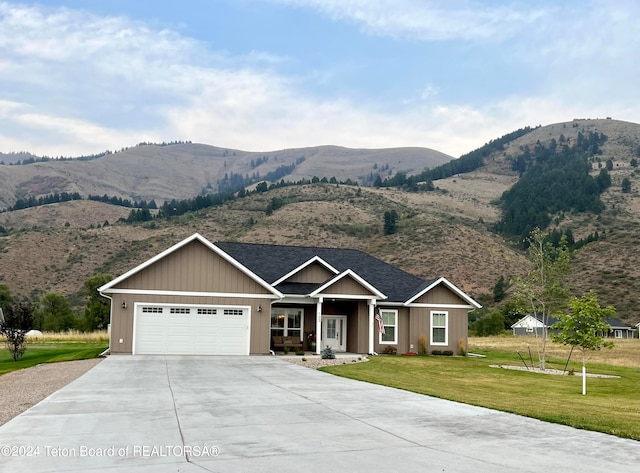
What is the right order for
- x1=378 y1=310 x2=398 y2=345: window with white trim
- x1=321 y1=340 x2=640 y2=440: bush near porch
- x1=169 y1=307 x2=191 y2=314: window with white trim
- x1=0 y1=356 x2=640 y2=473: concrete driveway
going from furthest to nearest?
x1=378 y1=310 x2=398 y2=345: window with white trim < x1=169 y1=307 x2=191 y2=314: window with white trim < x1=321 y1=340 x2=640 y2=440: bush near porch < x1=0 y1=356 x2=640 y2=473: concrete driveway

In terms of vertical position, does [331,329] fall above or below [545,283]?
below

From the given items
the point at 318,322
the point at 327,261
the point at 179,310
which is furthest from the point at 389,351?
the point at 179,310

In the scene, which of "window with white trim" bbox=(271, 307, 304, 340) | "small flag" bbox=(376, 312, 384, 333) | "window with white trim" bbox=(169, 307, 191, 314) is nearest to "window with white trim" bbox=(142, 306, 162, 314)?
"window with white trim" bbox=(169, 307, 191, 314)

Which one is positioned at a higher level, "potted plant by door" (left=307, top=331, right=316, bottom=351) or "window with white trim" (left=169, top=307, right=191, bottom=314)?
"window with white trim" (left=169, top=307, right=191, bottom=314)

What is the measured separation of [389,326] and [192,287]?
33.5ft

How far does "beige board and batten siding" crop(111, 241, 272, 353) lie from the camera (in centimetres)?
2714

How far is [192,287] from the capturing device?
28.0 meters

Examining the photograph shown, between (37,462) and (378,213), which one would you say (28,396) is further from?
(378,213)

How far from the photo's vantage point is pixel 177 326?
27.8 metres

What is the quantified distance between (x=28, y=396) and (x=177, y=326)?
1377 centimetres

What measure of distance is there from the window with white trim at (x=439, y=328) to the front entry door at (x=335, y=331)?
14.7ft

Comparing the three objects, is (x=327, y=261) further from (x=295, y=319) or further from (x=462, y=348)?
(x=462, y=348)

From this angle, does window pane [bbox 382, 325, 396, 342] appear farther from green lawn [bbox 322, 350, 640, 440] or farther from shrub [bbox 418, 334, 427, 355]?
green lawn [bbox 322, 350, 640, 440]

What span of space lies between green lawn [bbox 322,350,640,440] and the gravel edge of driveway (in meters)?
8.37
